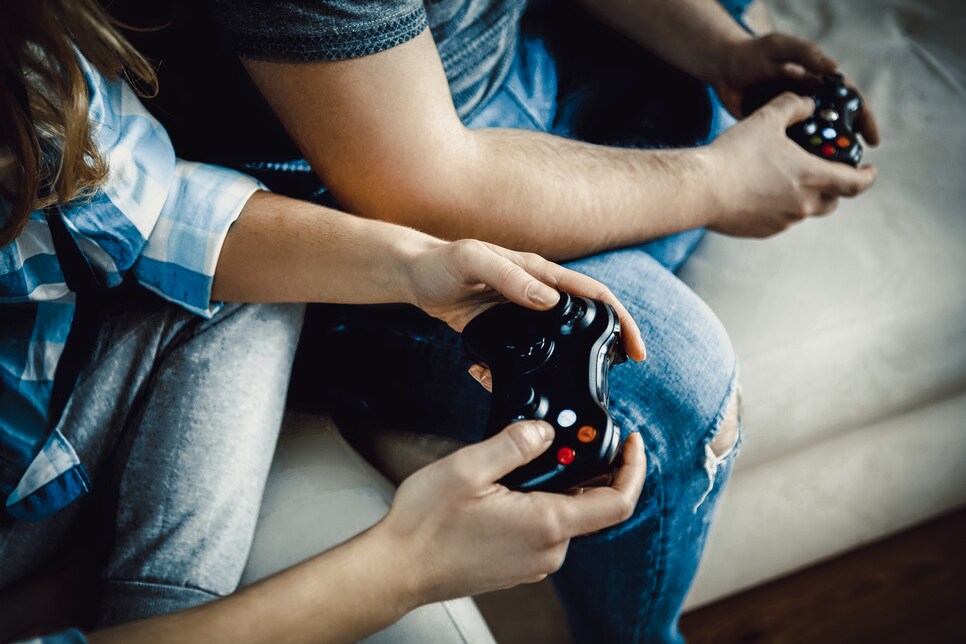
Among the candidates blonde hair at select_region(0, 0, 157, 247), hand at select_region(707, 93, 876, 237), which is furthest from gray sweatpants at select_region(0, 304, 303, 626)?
hand at select_region(707, 93, 876, 237)

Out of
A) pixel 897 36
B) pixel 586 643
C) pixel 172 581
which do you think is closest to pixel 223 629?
pixel 172 581

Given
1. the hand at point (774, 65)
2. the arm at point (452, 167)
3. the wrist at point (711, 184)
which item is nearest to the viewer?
the arm at point (452, 167)

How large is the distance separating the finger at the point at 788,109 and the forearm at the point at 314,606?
57 centimetres

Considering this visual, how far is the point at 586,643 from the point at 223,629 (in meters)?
0.40

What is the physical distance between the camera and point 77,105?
491 millimetres

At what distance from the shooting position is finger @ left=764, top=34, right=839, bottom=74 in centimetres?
81

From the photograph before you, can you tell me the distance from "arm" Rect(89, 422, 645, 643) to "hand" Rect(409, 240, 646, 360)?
0.28 ft

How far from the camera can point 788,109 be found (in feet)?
2.47

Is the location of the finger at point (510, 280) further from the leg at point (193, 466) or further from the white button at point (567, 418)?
the leg at point (193, 466)

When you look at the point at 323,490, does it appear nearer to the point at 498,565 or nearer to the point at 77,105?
the point at 498,565

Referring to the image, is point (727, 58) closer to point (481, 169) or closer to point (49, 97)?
point (481, 169)

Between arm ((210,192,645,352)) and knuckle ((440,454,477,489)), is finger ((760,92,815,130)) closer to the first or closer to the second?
arm ((210,192,645,352))

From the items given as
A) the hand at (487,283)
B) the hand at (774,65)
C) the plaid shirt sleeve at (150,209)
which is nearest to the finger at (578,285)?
the hand at (487,283)

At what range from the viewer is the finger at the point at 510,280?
1.56 ft
